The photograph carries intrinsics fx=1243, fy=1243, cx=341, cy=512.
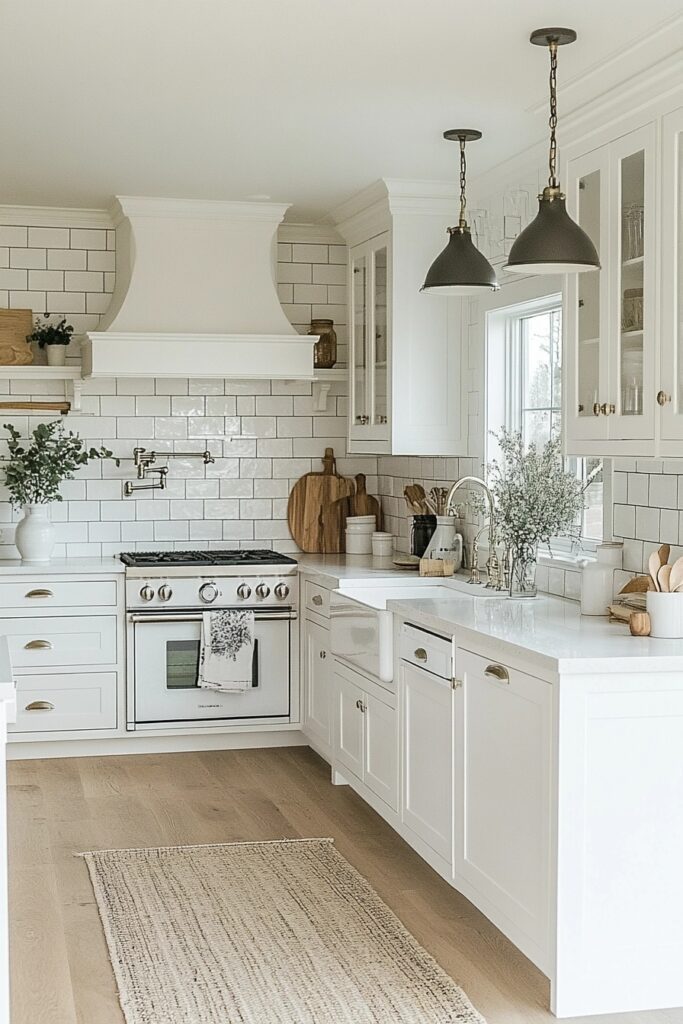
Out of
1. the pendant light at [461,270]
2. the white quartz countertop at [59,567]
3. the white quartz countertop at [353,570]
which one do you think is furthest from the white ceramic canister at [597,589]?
the white quartz countertop at [59,567]

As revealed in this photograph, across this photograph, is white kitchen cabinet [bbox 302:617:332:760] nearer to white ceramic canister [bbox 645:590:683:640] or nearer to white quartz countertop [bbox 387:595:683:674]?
white quartz countertop [bbox 387:595:683:674]

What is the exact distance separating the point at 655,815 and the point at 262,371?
11.4 ft

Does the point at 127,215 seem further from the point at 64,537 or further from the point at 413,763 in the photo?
the point at 413,763

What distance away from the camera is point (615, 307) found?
3.76 m

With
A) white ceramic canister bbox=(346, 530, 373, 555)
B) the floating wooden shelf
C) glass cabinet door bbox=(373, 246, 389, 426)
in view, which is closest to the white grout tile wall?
the floating wooden shelf

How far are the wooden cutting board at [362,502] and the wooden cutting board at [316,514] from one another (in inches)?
3.0

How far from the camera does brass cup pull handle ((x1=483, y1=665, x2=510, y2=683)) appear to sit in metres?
3.43

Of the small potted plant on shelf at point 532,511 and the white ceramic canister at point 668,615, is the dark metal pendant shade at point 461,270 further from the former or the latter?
the white ceramic canister at point 668,615

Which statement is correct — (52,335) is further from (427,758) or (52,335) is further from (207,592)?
(427,758)

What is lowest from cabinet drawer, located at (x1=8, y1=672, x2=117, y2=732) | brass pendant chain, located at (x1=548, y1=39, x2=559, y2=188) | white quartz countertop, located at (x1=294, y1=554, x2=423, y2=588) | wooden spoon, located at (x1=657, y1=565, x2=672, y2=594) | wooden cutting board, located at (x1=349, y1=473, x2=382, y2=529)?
cabinet drawer, located at (x1=8, y1=672, x2=117, y2=732)

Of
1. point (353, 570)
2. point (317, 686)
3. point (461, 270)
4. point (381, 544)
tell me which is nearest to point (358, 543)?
point (381, 544)

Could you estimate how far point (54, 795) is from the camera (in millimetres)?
5316

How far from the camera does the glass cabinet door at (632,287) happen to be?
3.55 m

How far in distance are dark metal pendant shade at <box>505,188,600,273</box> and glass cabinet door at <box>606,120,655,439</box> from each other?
282mm
